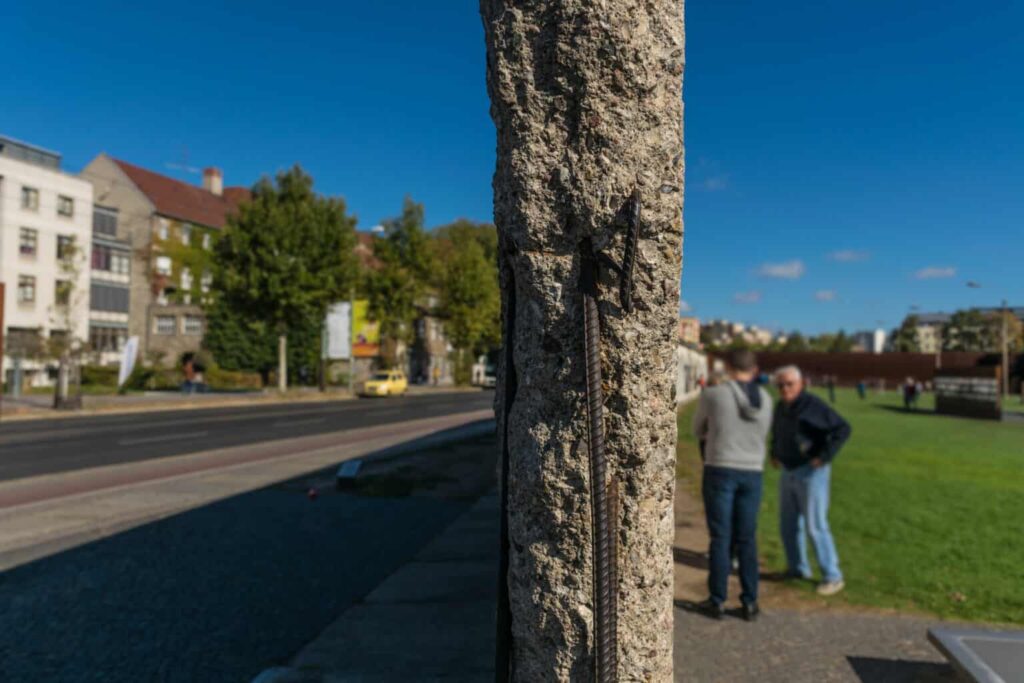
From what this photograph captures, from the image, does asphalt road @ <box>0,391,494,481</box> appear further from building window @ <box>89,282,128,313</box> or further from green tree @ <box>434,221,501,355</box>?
building window @ <box>89,282,128,313</box>

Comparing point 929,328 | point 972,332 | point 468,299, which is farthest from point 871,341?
point 468,299

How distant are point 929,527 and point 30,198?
164ft

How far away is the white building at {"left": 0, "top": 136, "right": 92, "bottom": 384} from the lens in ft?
137

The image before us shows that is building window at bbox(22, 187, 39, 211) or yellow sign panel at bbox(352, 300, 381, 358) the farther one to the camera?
building window at bbox(22, 187, 39, 211)

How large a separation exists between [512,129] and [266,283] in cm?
3408

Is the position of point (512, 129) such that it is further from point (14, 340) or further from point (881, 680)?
point (14, 340)

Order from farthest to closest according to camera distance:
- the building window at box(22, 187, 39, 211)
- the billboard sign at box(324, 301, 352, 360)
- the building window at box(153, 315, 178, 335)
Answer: the building window at box(153, 315, 178, 335)
the building window at box(22, 187, 39, 211)
the billboard sign at box(324, 301, 352, 360)

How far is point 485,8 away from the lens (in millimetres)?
2277

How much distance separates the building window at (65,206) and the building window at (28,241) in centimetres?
226

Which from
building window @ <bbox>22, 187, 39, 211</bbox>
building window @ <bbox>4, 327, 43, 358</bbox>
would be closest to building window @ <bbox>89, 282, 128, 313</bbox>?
building window @ <bbox>22, 187, 39, 211</bbox>

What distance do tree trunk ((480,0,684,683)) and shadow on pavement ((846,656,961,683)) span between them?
247cm

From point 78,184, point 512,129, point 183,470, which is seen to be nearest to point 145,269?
point 78,184

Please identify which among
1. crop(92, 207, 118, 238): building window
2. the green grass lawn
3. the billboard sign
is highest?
crop(92, 207, 118, 238): building window

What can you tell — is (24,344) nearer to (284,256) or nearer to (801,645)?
(284,256)
